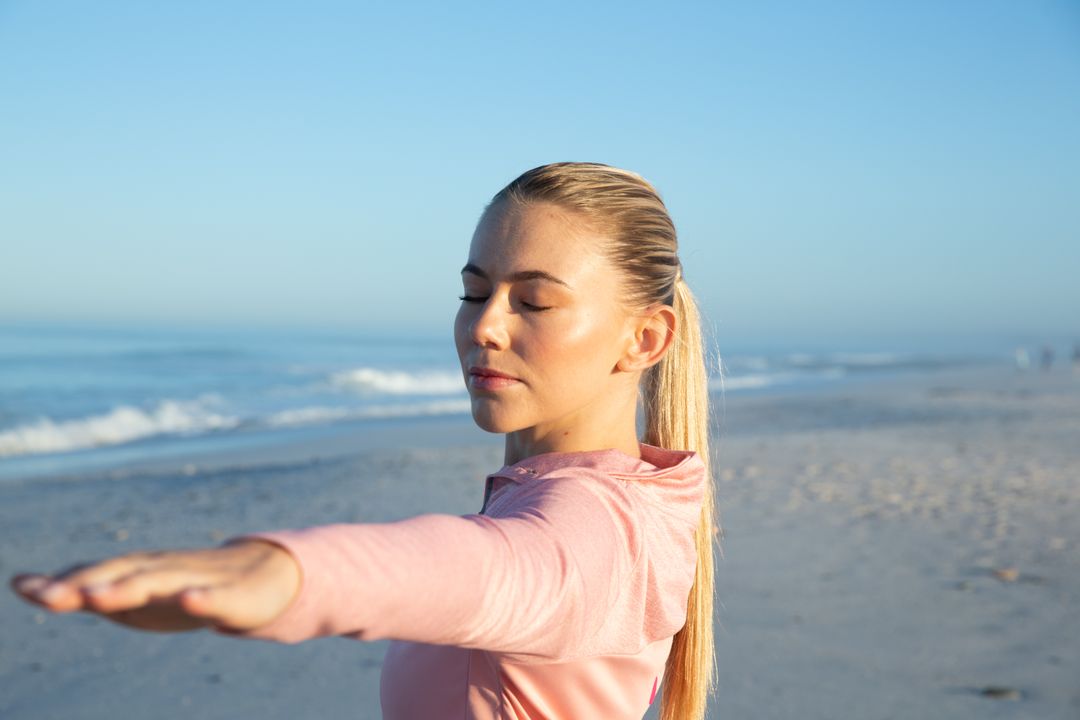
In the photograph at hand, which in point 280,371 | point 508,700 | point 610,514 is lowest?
point 280,371

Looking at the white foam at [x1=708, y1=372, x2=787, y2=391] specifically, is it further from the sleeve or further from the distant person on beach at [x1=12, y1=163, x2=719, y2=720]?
the sleeve

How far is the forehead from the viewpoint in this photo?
1.54 meters

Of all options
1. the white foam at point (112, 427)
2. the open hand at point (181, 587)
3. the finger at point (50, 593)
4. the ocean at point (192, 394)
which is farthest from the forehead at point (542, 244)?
the white foam at point (112, 427)

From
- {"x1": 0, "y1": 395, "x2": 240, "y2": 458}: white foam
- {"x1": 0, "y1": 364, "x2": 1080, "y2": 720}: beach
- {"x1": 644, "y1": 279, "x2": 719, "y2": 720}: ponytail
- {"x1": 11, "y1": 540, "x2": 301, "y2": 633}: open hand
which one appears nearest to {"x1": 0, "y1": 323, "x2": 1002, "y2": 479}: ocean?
{"x1": 0, "y1": 395, "x2": 240, "y2": 458}: white foam

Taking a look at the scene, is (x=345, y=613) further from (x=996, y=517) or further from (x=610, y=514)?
(x=996, y=517)

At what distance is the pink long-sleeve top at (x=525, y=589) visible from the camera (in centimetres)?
87

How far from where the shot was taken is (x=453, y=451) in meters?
13.3

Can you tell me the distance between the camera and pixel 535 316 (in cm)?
154

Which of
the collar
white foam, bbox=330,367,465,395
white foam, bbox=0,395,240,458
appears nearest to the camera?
the collar

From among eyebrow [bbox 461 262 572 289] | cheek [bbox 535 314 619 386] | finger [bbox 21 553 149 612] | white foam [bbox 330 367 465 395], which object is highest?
eyebrow [bbox 461 262 572 289]

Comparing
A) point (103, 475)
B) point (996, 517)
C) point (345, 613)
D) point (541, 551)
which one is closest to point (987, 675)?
point (996, 517)

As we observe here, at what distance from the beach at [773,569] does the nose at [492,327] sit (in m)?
1.27

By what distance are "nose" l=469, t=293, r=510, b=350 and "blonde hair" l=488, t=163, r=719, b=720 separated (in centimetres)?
20

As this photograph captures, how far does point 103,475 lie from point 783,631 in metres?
9.36
